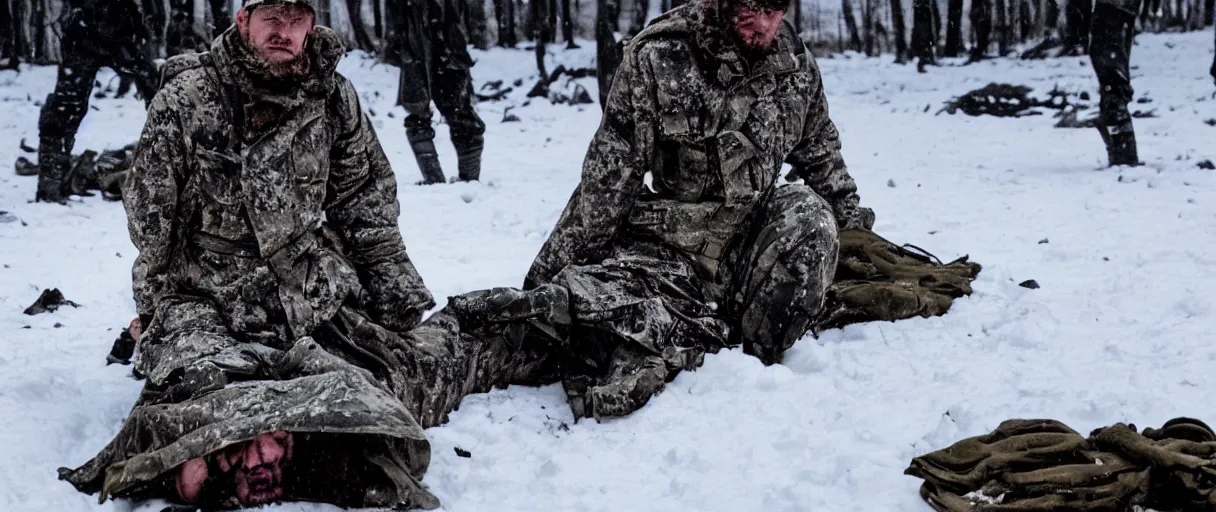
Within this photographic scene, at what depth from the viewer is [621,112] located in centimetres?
423

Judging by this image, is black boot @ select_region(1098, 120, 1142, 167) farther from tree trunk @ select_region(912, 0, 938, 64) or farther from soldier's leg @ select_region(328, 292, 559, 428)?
tree trunk @ select_region(912, 0, 938, 64)

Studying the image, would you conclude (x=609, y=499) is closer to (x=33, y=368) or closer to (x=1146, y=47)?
(x=33, y=368)

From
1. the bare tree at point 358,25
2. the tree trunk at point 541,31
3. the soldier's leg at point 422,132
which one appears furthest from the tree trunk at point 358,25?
the soldier's leg at point 422,132

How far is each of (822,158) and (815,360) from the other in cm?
92

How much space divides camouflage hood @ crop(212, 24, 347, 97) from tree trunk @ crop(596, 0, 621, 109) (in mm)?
5978

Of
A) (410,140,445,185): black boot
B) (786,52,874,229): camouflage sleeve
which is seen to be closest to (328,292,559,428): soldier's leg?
(786,52,874,229): camouflage sleeve

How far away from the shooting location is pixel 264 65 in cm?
334

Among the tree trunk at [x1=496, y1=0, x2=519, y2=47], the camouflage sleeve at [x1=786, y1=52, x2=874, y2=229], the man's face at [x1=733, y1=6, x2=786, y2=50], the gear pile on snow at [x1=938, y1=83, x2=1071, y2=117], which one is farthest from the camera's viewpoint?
the tree trunk at [x1=496, y1=0, x2=519, y2=47]

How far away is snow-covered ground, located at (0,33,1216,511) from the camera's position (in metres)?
3.14

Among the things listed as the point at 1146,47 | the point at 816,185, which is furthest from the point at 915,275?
the point at 1146,47

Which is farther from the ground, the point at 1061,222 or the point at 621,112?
the point at 621,112

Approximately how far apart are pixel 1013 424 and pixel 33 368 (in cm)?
326

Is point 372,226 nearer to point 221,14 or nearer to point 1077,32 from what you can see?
point 221,14

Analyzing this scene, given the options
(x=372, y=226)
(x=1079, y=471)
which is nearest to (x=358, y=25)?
(x=372, y=226)
